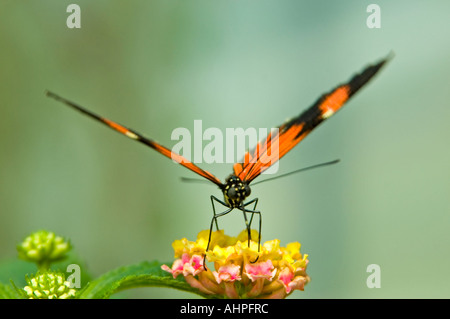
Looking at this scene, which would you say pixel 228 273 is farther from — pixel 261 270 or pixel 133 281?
pixel 133 281

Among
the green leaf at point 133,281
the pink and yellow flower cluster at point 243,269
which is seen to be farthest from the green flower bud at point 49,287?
the pink and yellow flower cluster at point 243,269

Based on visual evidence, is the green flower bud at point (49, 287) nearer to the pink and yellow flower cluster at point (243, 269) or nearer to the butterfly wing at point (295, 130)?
the pink and yellow flower cluster at point (243, 269)

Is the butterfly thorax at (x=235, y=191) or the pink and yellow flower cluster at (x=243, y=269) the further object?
the butterfly thorax at (x=235, y=191)

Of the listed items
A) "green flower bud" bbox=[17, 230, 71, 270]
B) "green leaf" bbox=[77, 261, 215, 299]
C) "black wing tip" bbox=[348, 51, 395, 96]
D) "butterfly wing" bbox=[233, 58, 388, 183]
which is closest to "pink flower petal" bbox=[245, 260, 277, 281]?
"green leaf" bbox=[77, 261, 215, 299]

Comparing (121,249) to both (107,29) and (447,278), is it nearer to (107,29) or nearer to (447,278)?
(107,29)

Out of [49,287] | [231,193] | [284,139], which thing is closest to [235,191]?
→ [231,193]

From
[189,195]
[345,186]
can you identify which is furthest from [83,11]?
[345,186]
